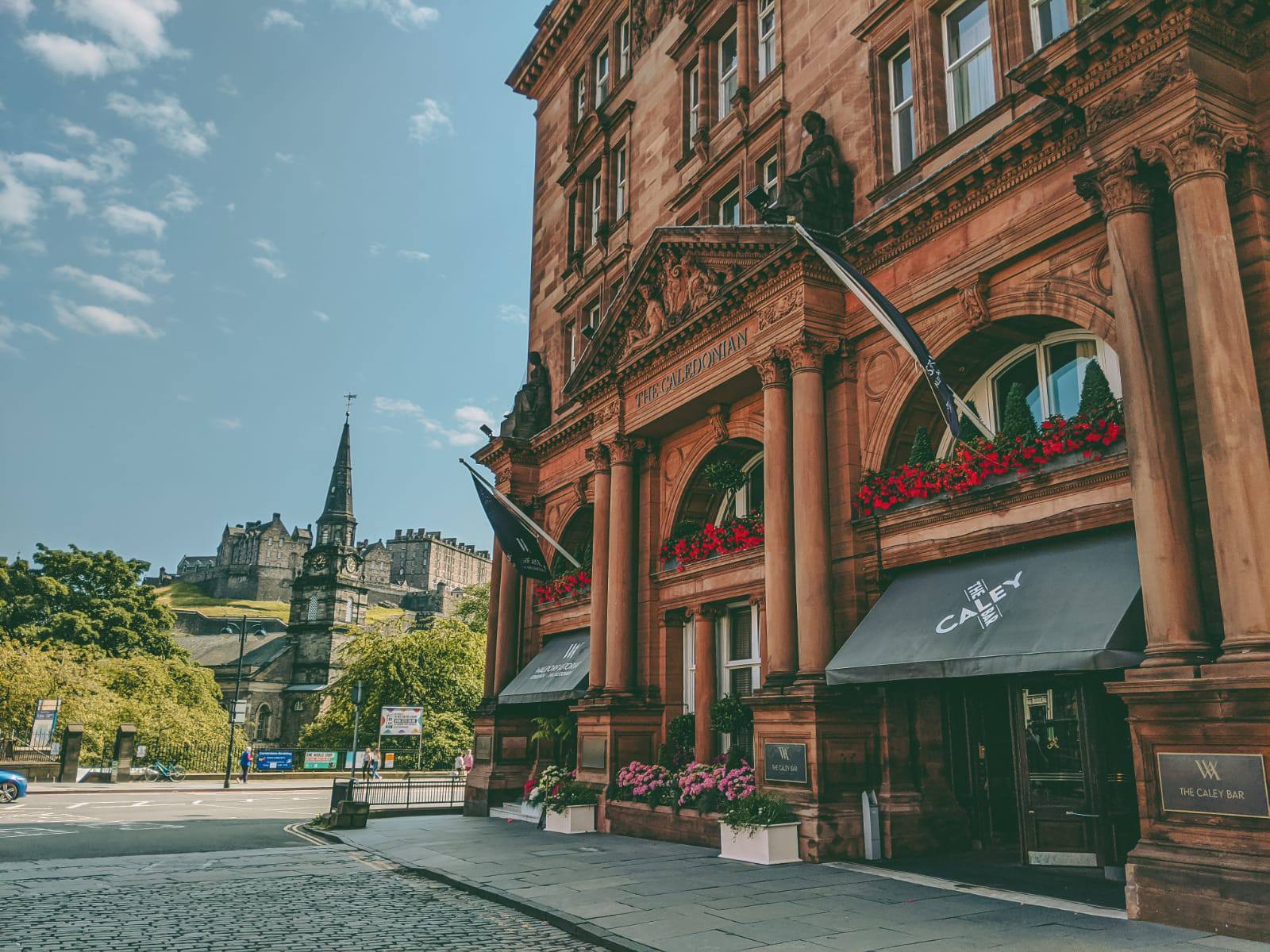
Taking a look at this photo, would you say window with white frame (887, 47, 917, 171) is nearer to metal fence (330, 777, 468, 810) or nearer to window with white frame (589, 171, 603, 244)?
window with white frame (589, 171, 603, 244)

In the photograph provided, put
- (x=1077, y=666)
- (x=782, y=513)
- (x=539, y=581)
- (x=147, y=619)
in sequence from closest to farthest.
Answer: (x=1077, y=666)
(x=782, y=513)
(x=539, y=581)
(x=147, y=619)

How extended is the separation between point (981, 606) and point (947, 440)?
3.79m

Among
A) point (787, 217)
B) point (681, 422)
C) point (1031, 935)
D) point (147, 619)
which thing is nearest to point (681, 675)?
point (681, 422)

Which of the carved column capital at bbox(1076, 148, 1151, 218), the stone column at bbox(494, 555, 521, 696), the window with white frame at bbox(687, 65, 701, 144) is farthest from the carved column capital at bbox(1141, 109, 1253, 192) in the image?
the stone column at bbox(494, 555, 521, 696)

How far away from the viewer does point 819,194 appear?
703 inches

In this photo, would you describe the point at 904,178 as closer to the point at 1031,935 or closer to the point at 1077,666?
the point at 1077,666

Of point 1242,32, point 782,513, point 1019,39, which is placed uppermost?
point 1019,39

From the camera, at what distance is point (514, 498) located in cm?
2906

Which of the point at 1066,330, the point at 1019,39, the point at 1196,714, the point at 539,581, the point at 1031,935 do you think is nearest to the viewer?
the point at 1031,935

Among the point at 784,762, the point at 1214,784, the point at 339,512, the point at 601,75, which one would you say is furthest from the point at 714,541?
the point at 339,512

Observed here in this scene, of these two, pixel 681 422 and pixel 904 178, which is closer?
pixel 904 178

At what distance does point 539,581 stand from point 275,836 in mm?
10161

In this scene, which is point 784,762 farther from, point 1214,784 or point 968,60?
point 968,60

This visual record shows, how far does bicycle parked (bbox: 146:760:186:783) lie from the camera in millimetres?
53125
